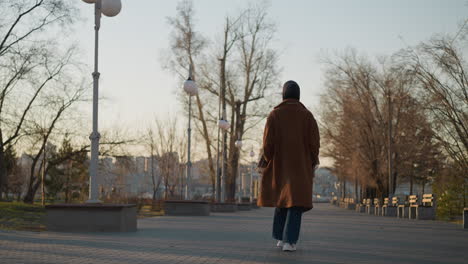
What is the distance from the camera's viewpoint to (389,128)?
128 feet

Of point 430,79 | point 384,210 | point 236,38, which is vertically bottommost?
point 384,210

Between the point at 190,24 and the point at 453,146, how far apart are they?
17.8m

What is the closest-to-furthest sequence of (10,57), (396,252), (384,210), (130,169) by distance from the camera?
1. (396,252)
2. (10,57)
3. (384,210)
4. (130,169)

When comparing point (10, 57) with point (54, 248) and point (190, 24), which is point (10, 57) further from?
point (54, 248)

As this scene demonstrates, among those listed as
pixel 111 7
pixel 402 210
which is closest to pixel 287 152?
pixel 111 7

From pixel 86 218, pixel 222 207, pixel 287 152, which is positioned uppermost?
pixel 287 152

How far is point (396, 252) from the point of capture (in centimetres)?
827

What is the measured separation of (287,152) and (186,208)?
1464 cm

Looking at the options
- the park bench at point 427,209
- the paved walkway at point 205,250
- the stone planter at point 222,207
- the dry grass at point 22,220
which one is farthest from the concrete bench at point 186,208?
the paved walkway at point 205,250

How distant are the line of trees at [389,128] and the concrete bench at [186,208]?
45.0 feet

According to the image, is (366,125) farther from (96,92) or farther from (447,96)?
(96,92)

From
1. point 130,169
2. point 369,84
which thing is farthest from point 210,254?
point 369,84

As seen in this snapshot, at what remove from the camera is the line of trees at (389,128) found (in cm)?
3209

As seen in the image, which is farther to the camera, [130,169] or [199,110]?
[199,110]
